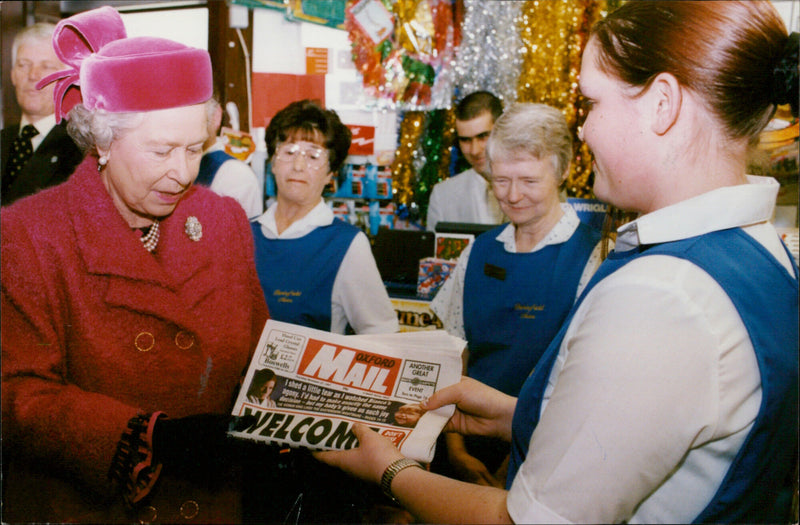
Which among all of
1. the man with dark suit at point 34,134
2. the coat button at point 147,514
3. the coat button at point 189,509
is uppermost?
the man with dark suit at point 34,134

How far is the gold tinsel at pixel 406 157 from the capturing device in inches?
96.0

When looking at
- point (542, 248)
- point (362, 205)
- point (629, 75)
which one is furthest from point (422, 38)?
point (629, 75)

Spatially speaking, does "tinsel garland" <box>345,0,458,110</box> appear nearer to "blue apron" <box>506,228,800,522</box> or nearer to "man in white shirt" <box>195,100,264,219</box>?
"man in white shirt" <box>195,100,264,219</box>

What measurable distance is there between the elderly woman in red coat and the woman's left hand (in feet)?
0.85

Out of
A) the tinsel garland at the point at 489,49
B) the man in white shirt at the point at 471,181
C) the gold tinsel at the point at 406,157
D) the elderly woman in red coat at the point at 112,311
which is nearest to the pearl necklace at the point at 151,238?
the elderly woman in red coat at the point at 112,311

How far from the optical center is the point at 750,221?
0.76 metres

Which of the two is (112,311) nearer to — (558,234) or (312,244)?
(312,244)

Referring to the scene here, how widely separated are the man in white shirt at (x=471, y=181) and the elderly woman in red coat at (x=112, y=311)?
171 cm

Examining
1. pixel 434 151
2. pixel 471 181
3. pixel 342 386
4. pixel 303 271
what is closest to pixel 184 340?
pixel 342 386

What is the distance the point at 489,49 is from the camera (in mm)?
3062

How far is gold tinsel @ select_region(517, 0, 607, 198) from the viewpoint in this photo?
2895 millimetres

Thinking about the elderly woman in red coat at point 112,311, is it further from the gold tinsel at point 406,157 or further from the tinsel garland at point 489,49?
the tinsel garland at point 489,49

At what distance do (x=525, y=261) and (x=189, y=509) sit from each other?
4.11ft

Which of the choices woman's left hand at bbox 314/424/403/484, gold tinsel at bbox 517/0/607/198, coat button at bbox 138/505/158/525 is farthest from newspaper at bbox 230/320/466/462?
gold tinsel at bbox 517/0/607/198
